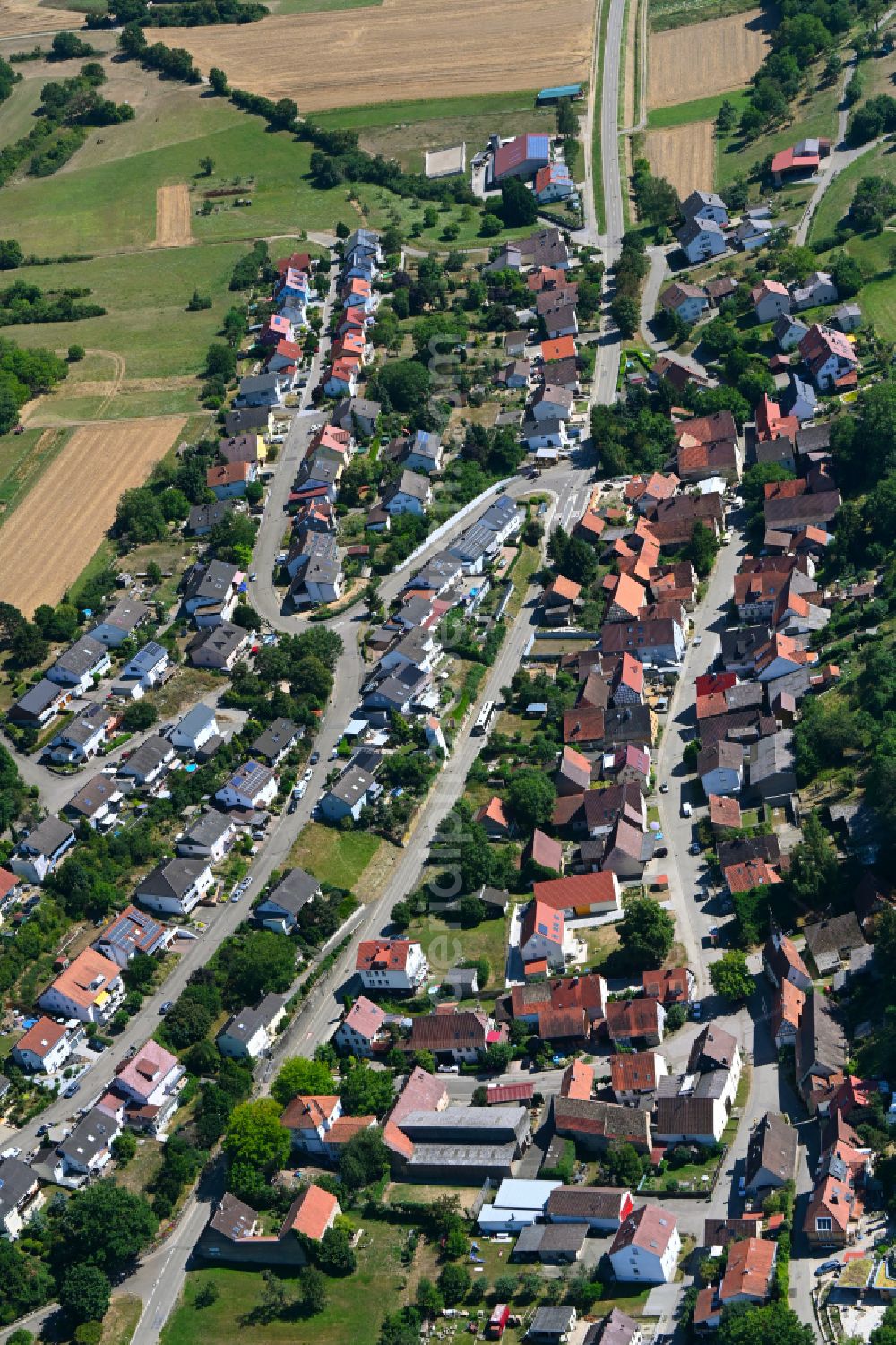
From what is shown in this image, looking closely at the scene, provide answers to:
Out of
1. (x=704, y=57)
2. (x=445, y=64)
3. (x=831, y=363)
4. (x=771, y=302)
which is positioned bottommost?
(x=831, y=363)

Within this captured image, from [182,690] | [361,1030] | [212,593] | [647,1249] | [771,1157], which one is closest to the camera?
[647,1249]

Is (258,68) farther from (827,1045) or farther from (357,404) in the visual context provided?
(827,1045)

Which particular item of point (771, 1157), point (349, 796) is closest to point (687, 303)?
point (349, 796)

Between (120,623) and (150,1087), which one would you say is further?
(120,623)

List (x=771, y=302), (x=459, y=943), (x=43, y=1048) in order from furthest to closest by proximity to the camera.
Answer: (x=771, y=302)
(x=459, y=943)
(x=43, y=1048)

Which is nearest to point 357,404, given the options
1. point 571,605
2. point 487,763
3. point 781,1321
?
point 571,605

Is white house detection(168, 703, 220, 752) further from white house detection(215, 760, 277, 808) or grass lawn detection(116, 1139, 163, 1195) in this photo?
grass lawn detection(116, 1139, 163, 1195)

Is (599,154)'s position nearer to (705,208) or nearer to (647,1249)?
(705,208)
